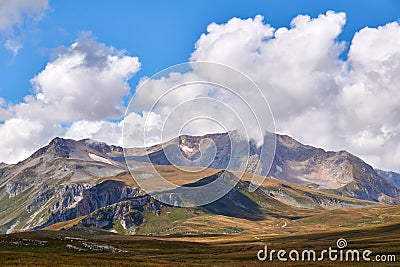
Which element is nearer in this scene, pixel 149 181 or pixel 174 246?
pixel 149 181

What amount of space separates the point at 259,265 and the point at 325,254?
29.1 metres

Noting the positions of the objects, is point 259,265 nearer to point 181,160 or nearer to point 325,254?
point 325,254

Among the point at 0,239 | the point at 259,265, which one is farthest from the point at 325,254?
the point at 0,239

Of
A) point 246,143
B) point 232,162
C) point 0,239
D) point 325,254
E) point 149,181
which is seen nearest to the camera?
point 246,143

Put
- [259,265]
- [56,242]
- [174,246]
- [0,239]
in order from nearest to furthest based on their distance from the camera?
[259,265] < [0,239] < [56,242] < [174,246]

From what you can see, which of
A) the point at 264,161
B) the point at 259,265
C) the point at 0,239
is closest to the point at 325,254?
the point at 259,265

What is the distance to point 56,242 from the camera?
424 ft

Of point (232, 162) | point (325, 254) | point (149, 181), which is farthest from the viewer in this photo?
point (325, 254)

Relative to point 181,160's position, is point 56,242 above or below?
below

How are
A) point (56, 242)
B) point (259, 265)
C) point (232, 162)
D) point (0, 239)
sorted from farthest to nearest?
1. point (56, 242)
2. point (0, 239)
3. point (259, 265)
4. point (232, 162)

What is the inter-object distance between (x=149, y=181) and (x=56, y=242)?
197ft

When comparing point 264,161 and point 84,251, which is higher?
point 264,161

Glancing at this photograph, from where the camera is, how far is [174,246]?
17450 cm

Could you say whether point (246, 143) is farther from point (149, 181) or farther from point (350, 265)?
point (350, 265)
